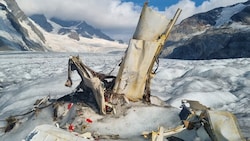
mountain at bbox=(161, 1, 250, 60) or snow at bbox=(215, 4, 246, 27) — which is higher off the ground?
snow at bbox=(215, 4, 246, 27)

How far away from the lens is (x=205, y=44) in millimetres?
103438

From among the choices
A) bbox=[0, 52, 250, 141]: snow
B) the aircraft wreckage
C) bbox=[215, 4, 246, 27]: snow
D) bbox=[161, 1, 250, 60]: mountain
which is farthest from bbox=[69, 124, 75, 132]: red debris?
bbox=[215, 4, 246, 27]: snow

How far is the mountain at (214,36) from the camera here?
3602 inches

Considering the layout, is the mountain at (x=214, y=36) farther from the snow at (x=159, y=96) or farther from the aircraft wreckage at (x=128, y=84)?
the aircraft wreckage at (x=128, y=84)

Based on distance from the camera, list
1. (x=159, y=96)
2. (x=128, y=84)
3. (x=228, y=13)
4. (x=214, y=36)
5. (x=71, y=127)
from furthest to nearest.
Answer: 1. (x=228, y=13)
2. (x=214, y=36)
3. (x=159, y=96)
4. (x=128, y=84)
5. (x=71, y=127)

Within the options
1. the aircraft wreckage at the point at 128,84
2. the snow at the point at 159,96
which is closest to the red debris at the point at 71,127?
the aircraft wreckage at the point at 128,84

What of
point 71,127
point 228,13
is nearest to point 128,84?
point 71,127

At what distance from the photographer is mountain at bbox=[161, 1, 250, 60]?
91.5 metres

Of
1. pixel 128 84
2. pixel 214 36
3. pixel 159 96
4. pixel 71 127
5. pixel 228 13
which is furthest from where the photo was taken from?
pixel 228 13

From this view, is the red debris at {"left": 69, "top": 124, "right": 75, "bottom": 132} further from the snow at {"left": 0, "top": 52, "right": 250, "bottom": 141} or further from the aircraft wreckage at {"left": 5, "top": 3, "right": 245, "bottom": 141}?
the snow at {"left": 0, "top": 52, "right": 250, "bottom": 141}

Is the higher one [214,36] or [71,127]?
[214,36]

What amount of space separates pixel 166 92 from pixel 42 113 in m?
4.67

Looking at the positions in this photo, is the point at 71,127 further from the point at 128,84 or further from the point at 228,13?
the point at 228,13

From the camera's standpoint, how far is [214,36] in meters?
103
